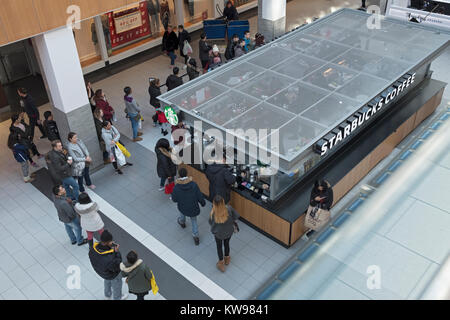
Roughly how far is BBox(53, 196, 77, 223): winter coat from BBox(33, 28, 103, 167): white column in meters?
A: 2.51

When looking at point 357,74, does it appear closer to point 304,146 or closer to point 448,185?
point 304,146

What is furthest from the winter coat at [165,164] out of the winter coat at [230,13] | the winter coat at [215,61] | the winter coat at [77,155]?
the winter coat at [230,13]

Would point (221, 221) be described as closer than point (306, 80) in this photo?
Yes

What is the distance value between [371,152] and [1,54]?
11.9 m

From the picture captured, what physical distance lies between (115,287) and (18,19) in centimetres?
523

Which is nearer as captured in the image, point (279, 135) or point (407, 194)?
point (407, 194)

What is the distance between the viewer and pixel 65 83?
31.0 feet

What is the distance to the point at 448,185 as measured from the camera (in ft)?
18.9

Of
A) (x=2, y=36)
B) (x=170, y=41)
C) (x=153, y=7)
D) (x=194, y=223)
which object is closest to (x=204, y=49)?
(x=170, y=41)

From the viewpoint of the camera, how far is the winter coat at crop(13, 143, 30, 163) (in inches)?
388

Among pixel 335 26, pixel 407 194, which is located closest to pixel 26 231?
pixel 407 194

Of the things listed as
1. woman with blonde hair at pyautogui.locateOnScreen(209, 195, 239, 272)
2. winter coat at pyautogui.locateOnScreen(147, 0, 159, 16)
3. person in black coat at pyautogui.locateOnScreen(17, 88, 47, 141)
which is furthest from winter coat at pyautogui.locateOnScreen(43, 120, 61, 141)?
winter coat at pyautogui.locateOnScreen(147, 0, 159, 16)

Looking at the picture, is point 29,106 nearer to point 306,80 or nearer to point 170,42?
point 170,42

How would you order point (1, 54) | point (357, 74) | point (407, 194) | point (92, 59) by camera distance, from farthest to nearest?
point (92, 59) < point (1, 54) < point (357, 74) < point (407, 194)
